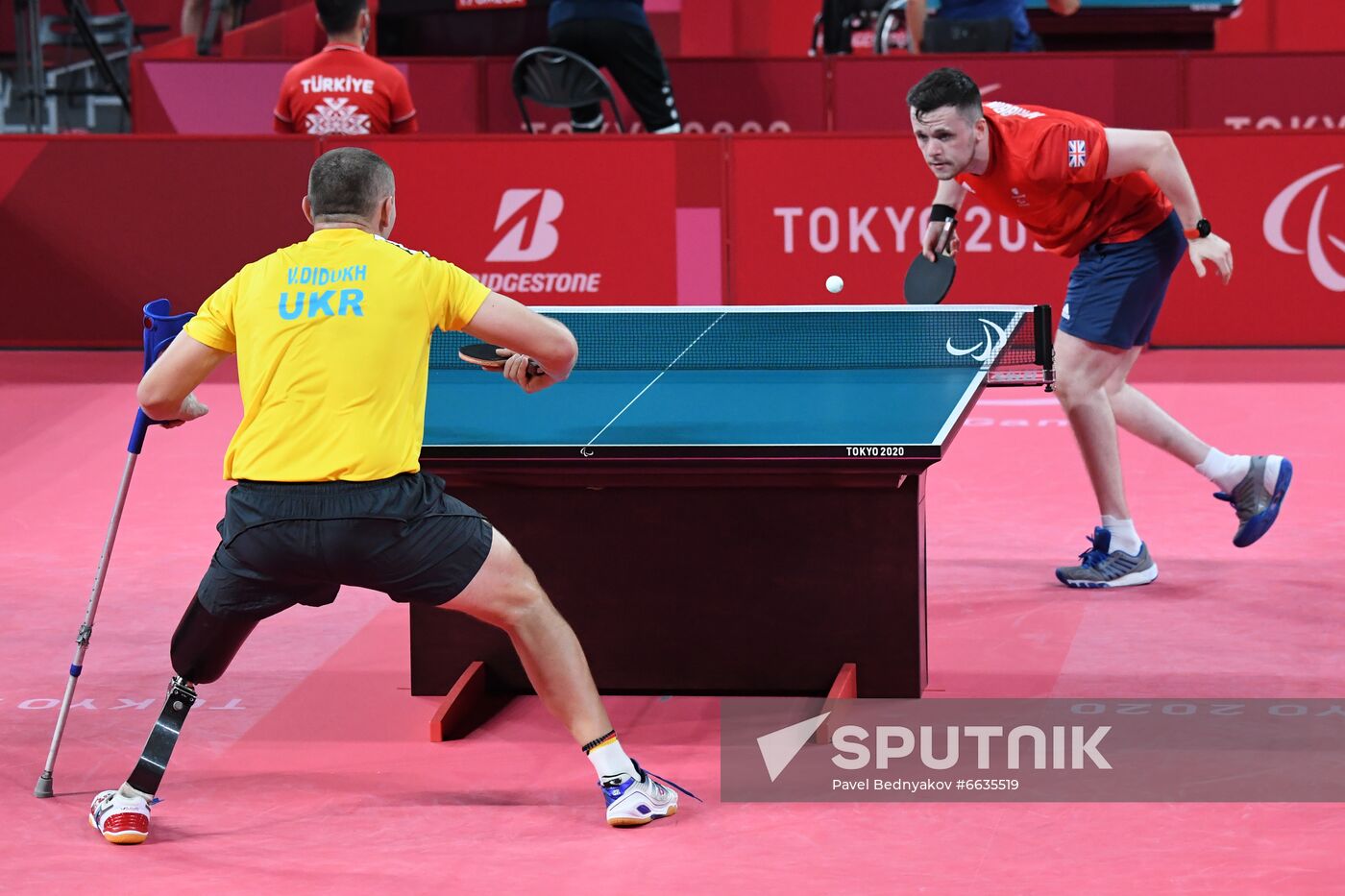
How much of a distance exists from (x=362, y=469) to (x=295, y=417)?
0.18 meters

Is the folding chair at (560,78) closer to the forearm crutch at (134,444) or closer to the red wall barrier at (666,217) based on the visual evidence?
the red wall barrier at (666,217)

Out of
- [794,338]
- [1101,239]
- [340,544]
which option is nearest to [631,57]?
[1101,239]

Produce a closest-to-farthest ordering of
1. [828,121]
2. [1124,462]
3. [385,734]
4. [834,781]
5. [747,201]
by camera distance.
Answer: [834,781], [385,734], [1124,462], [747,201], [828,121]

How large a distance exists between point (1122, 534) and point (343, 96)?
18.7 ft

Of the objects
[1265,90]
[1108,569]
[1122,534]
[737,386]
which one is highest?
[737,386]

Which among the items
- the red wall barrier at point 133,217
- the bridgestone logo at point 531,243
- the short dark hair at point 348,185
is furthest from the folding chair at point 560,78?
the short dark hair at point 348,185

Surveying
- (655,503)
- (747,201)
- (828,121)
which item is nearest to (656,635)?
(655,503)

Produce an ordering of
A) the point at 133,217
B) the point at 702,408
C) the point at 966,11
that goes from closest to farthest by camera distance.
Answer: the point at 702,408 → the point at 133,217 → the point at 966,11

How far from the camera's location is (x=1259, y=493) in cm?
643

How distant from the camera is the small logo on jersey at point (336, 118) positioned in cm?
1047

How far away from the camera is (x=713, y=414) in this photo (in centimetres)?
514

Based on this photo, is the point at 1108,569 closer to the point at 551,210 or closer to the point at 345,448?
the point at 345,448

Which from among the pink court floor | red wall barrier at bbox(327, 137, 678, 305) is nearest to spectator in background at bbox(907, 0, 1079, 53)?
red wall barrier at bbox(327, 137, 678, 305)

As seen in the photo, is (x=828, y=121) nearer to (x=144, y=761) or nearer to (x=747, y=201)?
(x=747, y=201)
